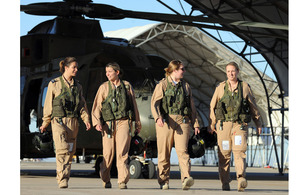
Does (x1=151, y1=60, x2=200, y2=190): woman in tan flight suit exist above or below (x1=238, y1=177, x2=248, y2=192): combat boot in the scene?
above

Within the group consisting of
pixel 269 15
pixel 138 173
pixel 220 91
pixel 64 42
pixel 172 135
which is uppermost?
pixel 269 15

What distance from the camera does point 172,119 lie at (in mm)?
8305

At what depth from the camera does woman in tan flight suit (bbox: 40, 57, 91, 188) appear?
8.05 meters

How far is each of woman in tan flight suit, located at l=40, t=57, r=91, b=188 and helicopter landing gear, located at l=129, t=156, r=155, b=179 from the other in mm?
4460

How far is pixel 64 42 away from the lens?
13.7m

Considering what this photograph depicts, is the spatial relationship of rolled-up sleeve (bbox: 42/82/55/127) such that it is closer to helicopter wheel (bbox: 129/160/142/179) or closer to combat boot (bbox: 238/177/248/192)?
combat boot (bbox: 238/177/248/192)

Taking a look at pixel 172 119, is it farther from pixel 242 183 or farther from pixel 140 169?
pixel 140 169

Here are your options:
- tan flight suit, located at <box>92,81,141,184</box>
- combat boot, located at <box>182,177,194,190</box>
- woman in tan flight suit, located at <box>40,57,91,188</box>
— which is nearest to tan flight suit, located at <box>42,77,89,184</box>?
woman in tan flight suit, located at <box>40,57,91,188</box>

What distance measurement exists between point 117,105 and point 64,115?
2.39 feet
